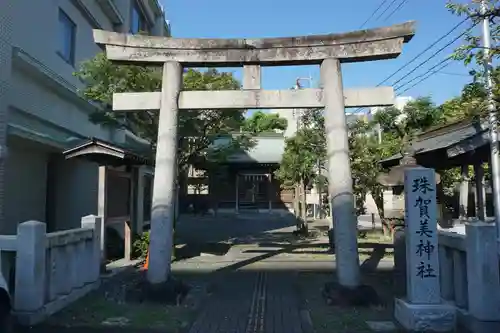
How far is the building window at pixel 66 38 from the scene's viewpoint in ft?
50.7

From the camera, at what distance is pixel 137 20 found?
25.5 m

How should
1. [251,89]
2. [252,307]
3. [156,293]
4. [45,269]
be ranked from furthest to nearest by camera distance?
[251,89] → [156,293] → [252,307] → [45,269]

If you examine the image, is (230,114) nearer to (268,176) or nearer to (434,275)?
(434,275)

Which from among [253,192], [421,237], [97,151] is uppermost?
[97,151]

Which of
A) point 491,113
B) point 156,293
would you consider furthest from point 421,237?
point 156,293

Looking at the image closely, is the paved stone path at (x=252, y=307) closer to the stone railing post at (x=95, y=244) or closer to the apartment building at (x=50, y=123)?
the stone railing post at (x=95, y=244)

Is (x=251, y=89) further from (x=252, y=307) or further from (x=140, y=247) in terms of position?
(x=140, y=247)

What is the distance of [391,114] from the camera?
17.2 metres

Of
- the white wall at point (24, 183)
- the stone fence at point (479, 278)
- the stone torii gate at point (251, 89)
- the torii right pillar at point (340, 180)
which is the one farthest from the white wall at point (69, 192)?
the stone fence at point (479, 278)

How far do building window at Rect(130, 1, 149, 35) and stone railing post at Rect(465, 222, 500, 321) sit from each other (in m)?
20.6

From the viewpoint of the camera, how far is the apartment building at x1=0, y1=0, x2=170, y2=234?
11.6 meters

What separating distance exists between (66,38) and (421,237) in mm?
13815

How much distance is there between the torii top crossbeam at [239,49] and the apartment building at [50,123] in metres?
2.76

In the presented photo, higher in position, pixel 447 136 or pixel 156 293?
pixel 447 136
